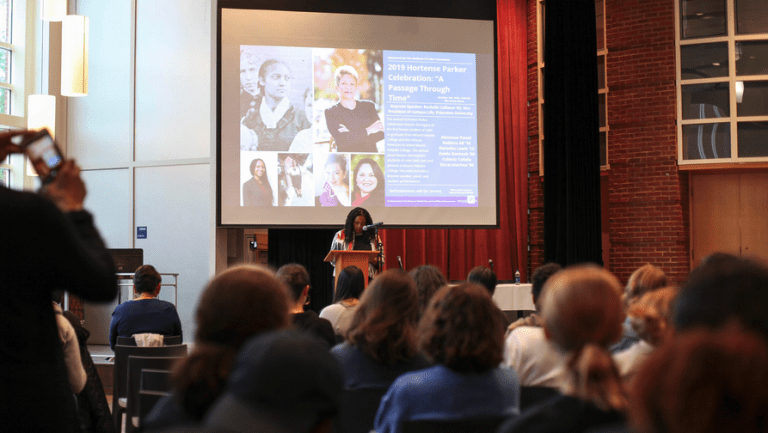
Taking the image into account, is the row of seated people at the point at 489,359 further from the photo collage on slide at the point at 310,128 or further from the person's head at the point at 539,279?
the photo collage on slide at the point at 310,128

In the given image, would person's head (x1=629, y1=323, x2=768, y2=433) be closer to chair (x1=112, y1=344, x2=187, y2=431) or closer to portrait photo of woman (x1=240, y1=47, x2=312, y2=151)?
chair (x1=112, y1=344, x2=187, y2=431)

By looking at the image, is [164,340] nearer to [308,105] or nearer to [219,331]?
[219,331]

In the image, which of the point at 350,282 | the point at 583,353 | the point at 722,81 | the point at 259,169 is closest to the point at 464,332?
the point at 583,353

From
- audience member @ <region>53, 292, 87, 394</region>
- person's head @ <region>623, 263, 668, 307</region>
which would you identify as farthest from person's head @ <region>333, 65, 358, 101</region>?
person's head @ <region>623, 263, 668, 307</region>

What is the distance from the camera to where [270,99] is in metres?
6.62

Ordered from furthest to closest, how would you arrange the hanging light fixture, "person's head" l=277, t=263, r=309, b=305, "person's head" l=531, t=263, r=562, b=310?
the hanging light fixture, "person's head" l=531, t=263, r=562, b=310, "person's head" l=277, t=263, r=309, b=305

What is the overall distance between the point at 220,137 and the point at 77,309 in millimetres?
2913

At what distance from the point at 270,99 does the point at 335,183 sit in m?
1.08

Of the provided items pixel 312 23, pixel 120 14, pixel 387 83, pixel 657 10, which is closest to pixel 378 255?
pixel 387 83

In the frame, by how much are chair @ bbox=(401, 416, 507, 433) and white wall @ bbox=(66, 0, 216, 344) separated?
6.13 m

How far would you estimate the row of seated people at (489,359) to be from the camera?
2.33ft

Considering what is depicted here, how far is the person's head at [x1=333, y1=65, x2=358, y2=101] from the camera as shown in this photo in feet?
22.1

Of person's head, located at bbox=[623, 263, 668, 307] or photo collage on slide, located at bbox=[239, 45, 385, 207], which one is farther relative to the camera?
photo collage on slide, located at bbox=[239, 45, 385, 207]

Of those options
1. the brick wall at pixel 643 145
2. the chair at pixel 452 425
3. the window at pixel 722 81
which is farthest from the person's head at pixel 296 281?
the window at pixel 722 81
